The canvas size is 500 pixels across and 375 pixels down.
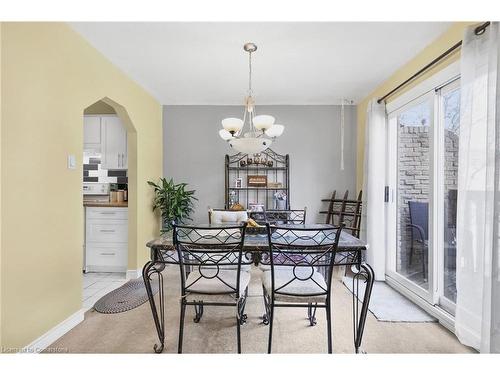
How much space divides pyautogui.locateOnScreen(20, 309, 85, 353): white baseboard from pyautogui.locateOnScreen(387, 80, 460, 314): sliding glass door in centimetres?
313

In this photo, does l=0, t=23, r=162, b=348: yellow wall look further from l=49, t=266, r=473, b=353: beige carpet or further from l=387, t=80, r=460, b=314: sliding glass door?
l=387, t=80, r=460, b=314: sliding glass door

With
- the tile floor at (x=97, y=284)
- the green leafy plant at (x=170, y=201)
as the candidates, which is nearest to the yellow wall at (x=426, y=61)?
the green leafy plant at (x=170, y=201)

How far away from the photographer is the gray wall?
4270mm

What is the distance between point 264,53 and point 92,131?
275cm

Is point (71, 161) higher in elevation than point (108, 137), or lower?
lower

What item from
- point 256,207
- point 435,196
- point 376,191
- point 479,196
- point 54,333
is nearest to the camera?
point 479,196

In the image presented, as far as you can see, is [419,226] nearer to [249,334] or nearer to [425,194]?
[425,194]

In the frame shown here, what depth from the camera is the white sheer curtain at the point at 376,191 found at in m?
3.22

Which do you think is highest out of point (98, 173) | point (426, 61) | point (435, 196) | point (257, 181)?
point (426, 61)

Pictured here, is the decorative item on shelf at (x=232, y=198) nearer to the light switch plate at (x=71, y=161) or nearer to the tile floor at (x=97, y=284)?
the tile floor at (x=97, y=284)

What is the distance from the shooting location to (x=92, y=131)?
3797 mm

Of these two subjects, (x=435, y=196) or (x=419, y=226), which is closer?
(x=435, y=196)

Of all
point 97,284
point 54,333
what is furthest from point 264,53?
point 97,284

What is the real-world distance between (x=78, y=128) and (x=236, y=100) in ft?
7.70
